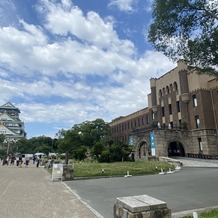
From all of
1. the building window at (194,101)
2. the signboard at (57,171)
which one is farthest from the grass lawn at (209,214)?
the building window at (194,101)

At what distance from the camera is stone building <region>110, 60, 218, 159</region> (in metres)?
34.5

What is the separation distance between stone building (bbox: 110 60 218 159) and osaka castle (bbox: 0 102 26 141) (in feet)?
243

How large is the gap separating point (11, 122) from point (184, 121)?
93.4 metres

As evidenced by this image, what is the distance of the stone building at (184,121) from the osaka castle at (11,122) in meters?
74.2

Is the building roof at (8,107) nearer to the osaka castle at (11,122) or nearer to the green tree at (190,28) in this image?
the osaka castle at (11,122)

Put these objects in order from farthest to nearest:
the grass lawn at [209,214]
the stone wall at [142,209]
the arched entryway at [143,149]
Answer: the arched entryway at [143,149], the grass lawn at [209,214], the stone wall at [142,209]

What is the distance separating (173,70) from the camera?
136 feet

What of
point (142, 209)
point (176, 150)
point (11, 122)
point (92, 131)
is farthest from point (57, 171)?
point (11, 122)

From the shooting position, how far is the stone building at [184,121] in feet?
113

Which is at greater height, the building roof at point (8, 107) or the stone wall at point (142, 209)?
the building roof at point (8, 107)

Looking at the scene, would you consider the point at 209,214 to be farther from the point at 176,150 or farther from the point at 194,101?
the point at 176,150

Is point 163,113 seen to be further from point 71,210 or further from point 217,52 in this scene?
point 71,210

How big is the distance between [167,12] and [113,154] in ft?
63.4

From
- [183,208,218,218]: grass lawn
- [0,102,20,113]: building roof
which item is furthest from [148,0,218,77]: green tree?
[0,102,20,113]: building roof
